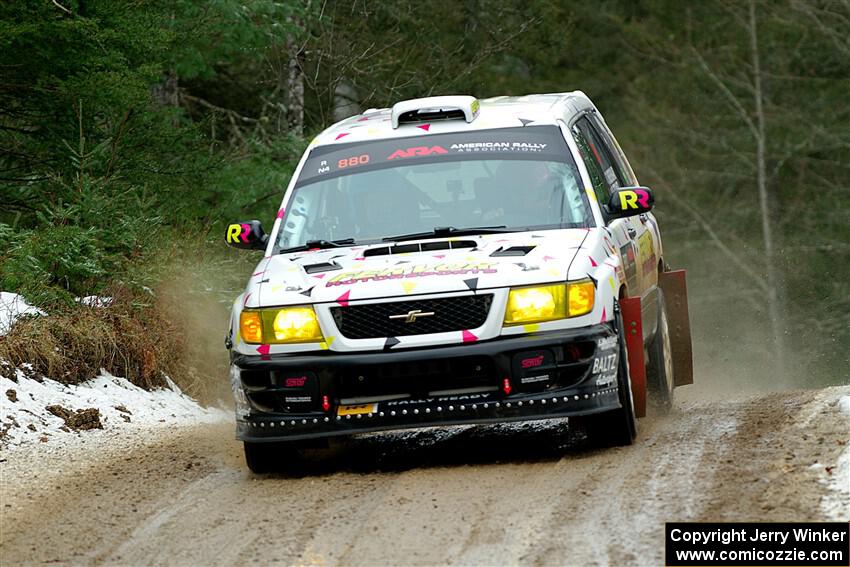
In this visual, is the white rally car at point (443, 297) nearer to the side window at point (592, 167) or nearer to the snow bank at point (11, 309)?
the side window at point (592, 167)

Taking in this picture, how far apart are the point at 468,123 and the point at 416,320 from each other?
81.6 inches

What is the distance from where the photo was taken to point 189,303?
13148 millimetres

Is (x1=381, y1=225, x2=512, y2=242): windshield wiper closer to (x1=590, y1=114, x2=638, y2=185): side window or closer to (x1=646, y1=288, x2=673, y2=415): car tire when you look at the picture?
(x1=646, y1=288, x2=673, y2=415): car tire

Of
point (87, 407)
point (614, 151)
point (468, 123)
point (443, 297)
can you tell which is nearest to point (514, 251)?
point (443, 297)

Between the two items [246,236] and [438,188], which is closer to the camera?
[438,188]

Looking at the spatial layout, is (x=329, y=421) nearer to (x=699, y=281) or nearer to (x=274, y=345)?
(x=274, y=345)

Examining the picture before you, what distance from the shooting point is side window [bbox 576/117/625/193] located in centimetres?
946

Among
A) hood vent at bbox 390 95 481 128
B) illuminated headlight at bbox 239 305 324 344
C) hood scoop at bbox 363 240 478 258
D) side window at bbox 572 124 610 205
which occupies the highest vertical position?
hood vent at bbox 390 95 481 128

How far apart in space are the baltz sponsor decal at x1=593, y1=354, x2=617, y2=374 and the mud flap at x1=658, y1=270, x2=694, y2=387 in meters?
3.28

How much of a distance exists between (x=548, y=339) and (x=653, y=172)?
3036 centimetres

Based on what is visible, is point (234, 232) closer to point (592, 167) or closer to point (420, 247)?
point (420, 247)

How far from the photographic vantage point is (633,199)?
8.34 m

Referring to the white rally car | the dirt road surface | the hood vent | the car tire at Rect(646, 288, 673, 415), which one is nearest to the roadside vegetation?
the dirt road surface

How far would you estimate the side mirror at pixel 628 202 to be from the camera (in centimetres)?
834
